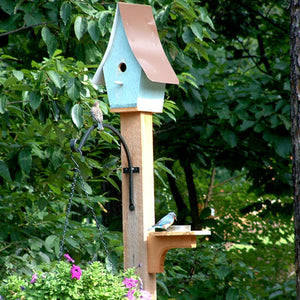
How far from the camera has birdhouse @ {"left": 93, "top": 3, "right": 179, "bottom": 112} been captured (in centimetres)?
270

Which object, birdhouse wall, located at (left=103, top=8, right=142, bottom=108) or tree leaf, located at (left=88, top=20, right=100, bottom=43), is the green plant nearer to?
birdhouse wall, located at (left=103, top=8, right=142, bottom=108)

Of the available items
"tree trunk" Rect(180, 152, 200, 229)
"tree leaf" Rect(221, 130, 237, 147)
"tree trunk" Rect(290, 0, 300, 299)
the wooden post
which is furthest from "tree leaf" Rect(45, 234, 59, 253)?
"tree trunk" Rect(180, 152, 200, 229)

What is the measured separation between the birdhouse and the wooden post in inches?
3.2

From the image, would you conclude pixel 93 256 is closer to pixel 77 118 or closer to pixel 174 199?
pixel 77 118

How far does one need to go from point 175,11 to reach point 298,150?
1118 millimetres

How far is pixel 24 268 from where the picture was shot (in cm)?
341

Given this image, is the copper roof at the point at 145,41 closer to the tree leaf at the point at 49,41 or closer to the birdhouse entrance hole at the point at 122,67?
the birdhouse entrance hole at the point at 122,67

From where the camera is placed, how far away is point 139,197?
2.63 metres

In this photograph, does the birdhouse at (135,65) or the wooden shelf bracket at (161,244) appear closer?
the wooden shelf bracket at (161,244)

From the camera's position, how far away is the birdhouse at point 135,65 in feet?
8.86

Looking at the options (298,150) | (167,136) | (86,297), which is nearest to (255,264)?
(167,136)

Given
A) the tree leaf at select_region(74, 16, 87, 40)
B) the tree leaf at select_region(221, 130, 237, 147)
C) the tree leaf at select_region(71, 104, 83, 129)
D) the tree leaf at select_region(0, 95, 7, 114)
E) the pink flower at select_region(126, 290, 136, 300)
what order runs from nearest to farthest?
1. the pink flower at select_region(126, 290, 136, 300)
2. the tree leaf at select_region(71, 104, 83, 129)
3. the tree leaf at select_region(0, 95, 7, 114)
4. the tree leaf at select_region(74, 16, 87, 40)
5. the tree leaf at select_region(221, 130, 237, 147)

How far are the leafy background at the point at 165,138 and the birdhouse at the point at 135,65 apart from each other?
312 mm

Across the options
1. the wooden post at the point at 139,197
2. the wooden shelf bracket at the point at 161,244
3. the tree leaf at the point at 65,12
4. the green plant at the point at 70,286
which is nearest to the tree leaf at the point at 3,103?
the tree leaf at the point at 65,12
